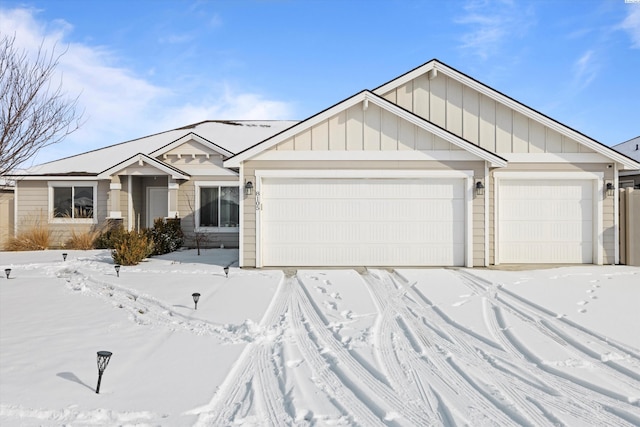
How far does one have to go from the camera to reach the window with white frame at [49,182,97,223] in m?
14.2

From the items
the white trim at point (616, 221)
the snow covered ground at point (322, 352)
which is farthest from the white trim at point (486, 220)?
the white trim at point (616, 221)

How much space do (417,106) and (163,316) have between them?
339 inches

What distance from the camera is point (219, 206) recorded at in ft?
46.3

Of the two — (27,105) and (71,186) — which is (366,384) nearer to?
(27,105)

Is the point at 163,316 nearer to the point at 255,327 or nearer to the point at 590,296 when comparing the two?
the point at 255,327

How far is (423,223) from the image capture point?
9.42 metres

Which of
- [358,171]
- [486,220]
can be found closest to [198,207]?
[358,171]

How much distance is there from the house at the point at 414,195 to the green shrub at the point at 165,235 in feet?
13.7

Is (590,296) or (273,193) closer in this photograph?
(590,296)

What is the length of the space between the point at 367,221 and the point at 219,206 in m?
6.80

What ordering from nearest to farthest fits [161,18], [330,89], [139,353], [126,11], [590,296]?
[139,353] → [590,296] → [126,11] → [161,18] → [330,89]

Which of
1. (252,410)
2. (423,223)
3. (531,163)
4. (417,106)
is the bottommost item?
(252,410)

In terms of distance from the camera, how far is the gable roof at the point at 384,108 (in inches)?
356

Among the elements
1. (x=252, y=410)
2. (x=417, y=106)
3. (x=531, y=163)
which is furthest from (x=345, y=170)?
(x=252, y=410)
